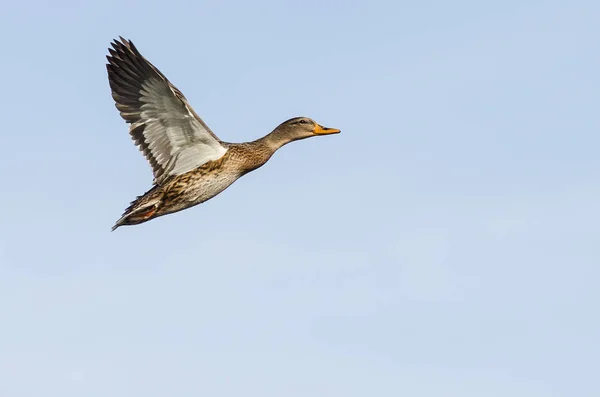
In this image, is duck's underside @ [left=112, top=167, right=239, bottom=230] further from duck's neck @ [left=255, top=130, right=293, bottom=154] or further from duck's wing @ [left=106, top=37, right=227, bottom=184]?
duck's neck @ [left=255, top=130, right=293, bottom=154]

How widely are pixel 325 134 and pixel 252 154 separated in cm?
213

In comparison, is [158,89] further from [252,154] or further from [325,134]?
[325,134]

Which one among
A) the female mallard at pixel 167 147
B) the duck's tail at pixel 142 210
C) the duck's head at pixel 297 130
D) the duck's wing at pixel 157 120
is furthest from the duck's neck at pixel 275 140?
the duck's tail at pixel 142 210

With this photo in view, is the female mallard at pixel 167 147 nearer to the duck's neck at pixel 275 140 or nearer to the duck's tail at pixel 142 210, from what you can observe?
the duck's tail at pixel 142 210

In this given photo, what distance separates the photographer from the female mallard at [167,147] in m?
23.6

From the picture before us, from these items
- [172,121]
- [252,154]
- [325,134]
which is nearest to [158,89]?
[172,121]

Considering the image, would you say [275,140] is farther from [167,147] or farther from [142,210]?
[142,210]

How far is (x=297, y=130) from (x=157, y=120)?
317 centimetres

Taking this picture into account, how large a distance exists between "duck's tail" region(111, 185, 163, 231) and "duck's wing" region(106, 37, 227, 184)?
48cm

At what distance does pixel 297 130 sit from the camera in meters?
25.6

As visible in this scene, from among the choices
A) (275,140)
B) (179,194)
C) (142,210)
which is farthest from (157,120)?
(275,140)

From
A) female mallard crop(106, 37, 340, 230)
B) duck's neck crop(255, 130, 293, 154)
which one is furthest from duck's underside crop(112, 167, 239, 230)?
duck's neck crop(255, 130, 293, 154)

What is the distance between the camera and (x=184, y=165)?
79.0ft

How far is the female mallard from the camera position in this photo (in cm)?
2364
